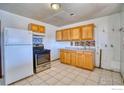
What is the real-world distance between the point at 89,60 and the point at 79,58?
1.34 feet

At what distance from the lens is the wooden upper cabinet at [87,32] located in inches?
120

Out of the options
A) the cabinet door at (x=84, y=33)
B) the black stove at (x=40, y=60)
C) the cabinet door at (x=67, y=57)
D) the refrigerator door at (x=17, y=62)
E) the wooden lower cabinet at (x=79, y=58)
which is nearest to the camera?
the refrigerator door at (x=17, y=62)

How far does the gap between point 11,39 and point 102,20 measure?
121 inches

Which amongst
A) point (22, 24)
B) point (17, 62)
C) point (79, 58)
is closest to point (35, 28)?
point (22, 24)

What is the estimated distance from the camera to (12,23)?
2.60 meters

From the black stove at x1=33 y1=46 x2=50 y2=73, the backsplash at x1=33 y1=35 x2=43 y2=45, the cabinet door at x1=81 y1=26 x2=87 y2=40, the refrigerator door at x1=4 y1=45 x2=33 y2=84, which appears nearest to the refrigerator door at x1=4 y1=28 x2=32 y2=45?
the refrigerator door at x1=4 y1=45 x2=33 y2=84

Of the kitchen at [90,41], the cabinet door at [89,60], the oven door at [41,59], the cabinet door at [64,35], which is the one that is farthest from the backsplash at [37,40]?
the cabinet door at [89,60]

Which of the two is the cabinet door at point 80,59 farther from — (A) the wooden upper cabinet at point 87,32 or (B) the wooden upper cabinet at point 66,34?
(B) the wooden upper cabinet at point 66,34

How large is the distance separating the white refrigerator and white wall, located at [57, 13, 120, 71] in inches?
99.5

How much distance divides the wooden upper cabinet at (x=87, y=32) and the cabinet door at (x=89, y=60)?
0.63m

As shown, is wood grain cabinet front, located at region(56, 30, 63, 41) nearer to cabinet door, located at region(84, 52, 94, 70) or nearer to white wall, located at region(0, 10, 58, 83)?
white wall, located at region(0, 10, 58, 83)

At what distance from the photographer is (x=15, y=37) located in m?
2.09
